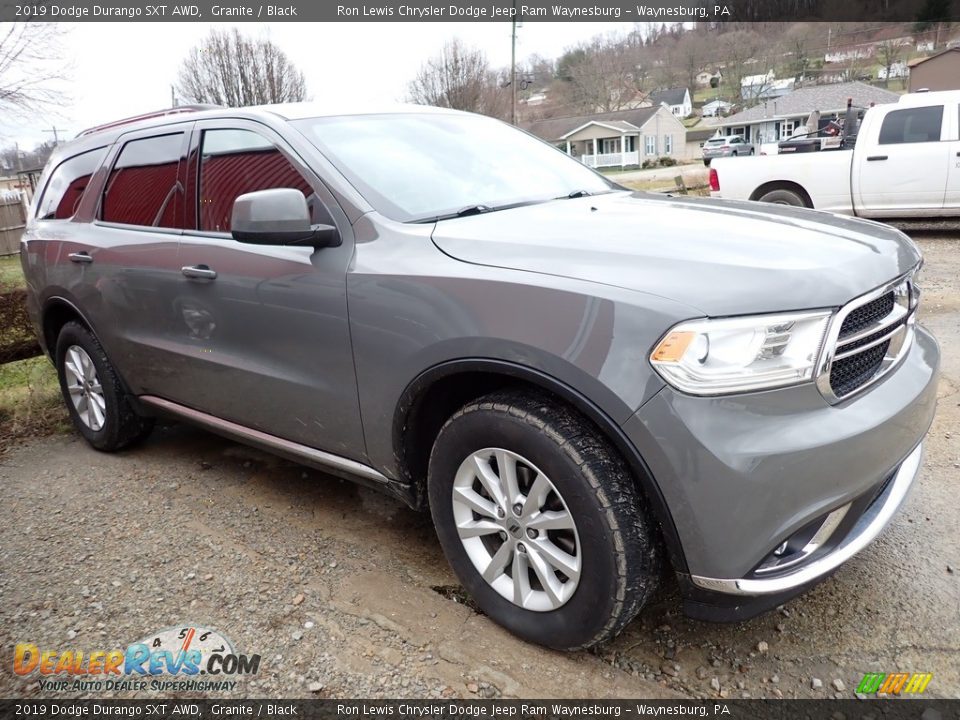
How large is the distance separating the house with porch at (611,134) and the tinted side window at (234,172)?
2387 inches

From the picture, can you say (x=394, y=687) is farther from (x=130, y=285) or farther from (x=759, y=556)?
(x=130, y=285)

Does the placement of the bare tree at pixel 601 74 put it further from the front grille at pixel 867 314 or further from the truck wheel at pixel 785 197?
the front grille at pixel 867 314

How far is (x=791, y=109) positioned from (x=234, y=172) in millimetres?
63421

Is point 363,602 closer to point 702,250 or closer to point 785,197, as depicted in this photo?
point 702,250

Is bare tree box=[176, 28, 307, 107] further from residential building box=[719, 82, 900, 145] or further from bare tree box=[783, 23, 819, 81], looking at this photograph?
bare tree box=[783, 23, 819, 81]

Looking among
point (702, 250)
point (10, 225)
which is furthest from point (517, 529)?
point (10, 225)

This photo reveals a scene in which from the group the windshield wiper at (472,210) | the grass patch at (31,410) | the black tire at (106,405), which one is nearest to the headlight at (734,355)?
the windshield wiper at (472,210)

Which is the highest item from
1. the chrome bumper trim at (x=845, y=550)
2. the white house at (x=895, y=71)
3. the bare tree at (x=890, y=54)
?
the bare tree at (x=890, y=54)

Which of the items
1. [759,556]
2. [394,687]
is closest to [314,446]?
[394,687]

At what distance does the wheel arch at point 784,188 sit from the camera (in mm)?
9672

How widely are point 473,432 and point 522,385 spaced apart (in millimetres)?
212

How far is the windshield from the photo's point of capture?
273cm

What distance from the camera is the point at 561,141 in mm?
62656

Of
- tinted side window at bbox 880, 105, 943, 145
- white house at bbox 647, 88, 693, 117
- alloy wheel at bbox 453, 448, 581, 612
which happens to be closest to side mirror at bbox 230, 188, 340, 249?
alloy wheel at bbox 453, 448, 581, 612
